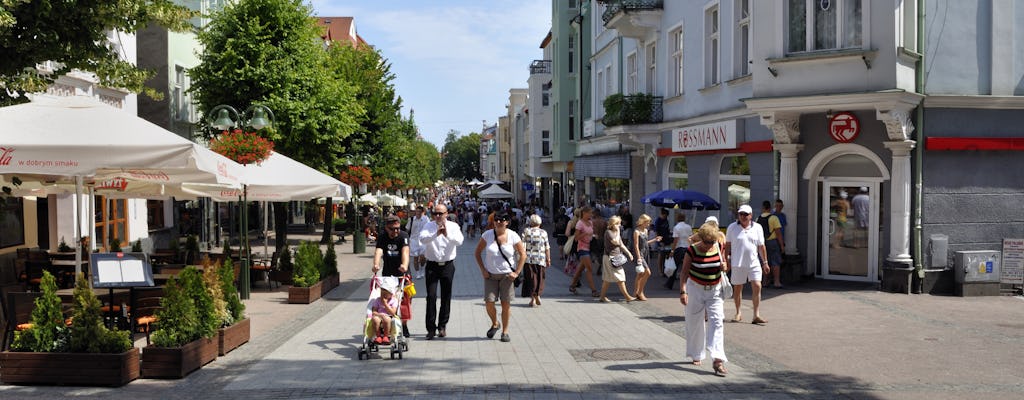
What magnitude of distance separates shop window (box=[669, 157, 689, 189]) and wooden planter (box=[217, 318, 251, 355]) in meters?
15.4

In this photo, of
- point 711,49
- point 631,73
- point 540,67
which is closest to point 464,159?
point 540,67

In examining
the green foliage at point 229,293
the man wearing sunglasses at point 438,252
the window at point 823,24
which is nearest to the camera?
the green foliage at point 229,293

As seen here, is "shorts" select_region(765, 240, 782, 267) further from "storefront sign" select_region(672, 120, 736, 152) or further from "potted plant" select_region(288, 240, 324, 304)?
"potted plant" select_region(288, 240, 324, 304)

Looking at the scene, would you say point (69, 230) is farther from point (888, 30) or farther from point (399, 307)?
point (888, 30)

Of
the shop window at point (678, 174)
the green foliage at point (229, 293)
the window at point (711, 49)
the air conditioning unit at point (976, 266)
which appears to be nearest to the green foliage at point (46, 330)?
the green foliage at point (229, 293)

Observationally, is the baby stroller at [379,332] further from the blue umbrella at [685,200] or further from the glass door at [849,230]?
the blue umbrella at [685,200]

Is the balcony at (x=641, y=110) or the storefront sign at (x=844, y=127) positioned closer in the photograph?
the storefront sign at (x=844, y=127)

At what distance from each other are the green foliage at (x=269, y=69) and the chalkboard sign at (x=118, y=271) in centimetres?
1757

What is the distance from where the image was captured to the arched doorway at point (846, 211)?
53.7 feet

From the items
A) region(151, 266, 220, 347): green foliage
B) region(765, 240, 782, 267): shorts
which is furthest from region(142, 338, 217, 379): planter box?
region(765, 240, 782, 267): shorts

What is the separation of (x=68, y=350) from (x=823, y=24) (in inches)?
518

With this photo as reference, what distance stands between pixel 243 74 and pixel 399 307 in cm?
1885

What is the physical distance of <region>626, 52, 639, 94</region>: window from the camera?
28.3 metres

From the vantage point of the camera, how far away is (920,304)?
14133 mm
